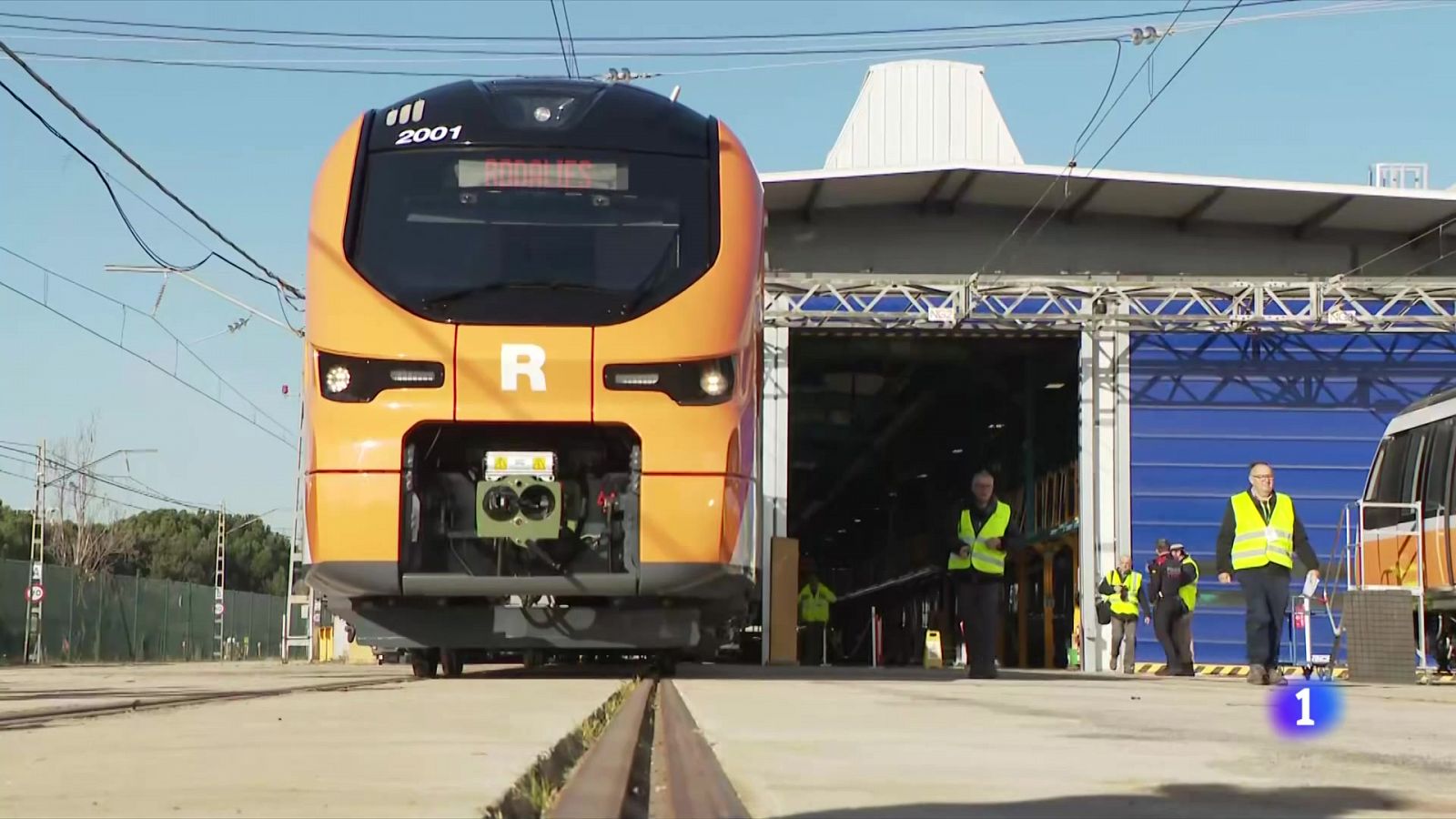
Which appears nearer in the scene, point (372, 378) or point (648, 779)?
point (648, 779)

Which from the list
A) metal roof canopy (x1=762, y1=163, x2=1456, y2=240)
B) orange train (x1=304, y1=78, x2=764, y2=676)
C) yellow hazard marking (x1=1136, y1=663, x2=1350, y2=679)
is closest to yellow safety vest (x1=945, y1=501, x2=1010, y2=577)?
orange train (x1=304, y1=78, x2=764, y2=676)

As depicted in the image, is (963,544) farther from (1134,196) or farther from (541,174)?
(1134,196)

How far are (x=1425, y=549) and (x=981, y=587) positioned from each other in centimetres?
776

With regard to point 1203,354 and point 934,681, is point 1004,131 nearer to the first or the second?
point 1203,354

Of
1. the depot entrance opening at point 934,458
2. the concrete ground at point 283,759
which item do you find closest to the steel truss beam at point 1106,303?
the depot entrance opening at point 934,458

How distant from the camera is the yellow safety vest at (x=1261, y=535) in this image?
39.5 feet

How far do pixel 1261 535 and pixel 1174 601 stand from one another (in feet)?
29.6

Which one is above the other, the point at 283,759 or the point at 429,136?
the point at 429,136

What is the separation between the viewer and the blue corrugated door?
86.6 ft

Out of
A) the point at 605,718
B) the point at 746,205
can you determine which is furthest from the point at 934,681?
the point at 605,718

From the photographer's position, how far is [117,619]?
4281 cm

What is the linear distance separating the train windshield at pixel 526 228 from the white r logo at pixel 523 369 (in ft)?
1.05

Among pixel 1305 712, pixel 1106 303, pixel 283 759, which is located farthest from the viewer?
pixel 1106 303

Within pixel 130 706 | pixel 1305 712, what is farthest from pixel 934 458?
pixel 130 706
